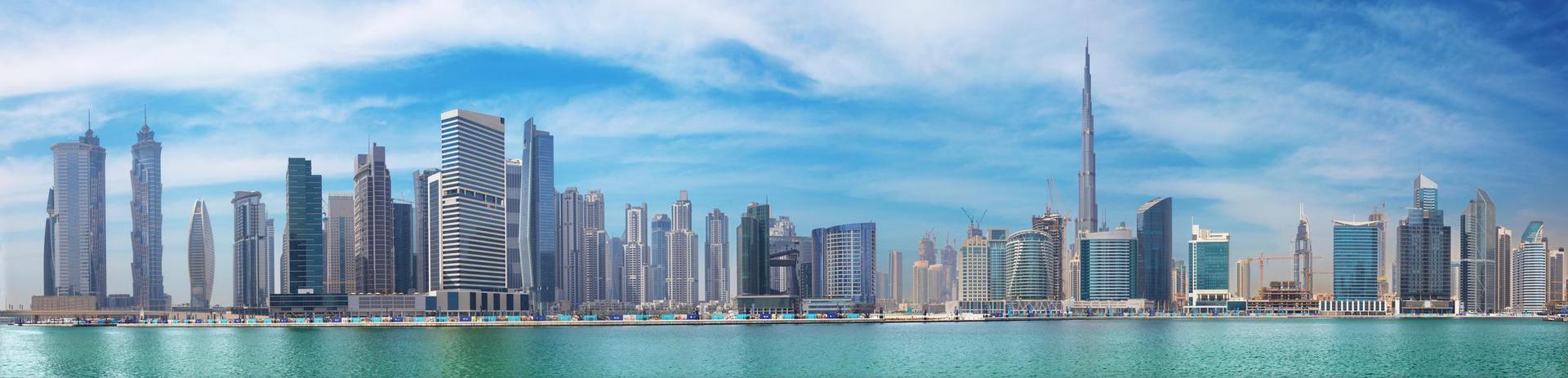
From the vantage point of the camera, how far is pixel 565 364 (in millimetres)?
116125

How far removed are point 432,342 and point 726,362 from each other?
187 feet

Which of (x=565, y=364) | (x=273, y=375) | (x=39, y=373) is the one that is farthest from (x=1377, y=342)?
(x=39, y=373)

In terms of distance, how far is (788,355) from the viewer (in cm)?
13062

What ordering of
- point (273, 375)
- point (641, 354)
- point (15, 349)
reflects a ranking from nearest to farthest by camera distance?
point (273, 375) → point (641, 354) → point (15, 349)

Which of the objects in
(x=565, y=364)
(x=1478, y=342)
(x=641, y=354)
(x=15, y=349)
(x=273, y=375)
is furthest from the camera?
(x=1478, y=342)

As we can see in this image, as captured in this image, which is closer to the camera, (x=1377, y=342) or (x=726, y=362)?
(x=726, y=362)

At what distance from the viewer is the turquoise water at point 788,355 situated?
110 m

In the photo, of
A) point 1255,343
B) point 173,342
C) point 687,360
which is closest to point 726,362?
point 687,360

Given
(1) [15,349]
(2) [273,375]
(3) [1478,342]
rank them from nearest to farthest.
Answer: (2) [273,375]
(1) [15,349]
(3) [1478,342]

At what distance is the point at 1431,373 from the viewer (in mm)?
108438

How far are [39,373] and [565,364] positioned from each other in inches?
1740

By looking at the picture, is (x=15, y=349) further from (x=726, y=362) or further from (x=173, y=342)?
(x=726, y=362)

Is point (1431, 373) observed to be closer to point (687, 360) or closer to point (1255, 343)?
point (1255, 343)

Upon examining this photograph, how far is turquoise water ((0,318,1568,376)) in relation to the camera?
109562 mm
